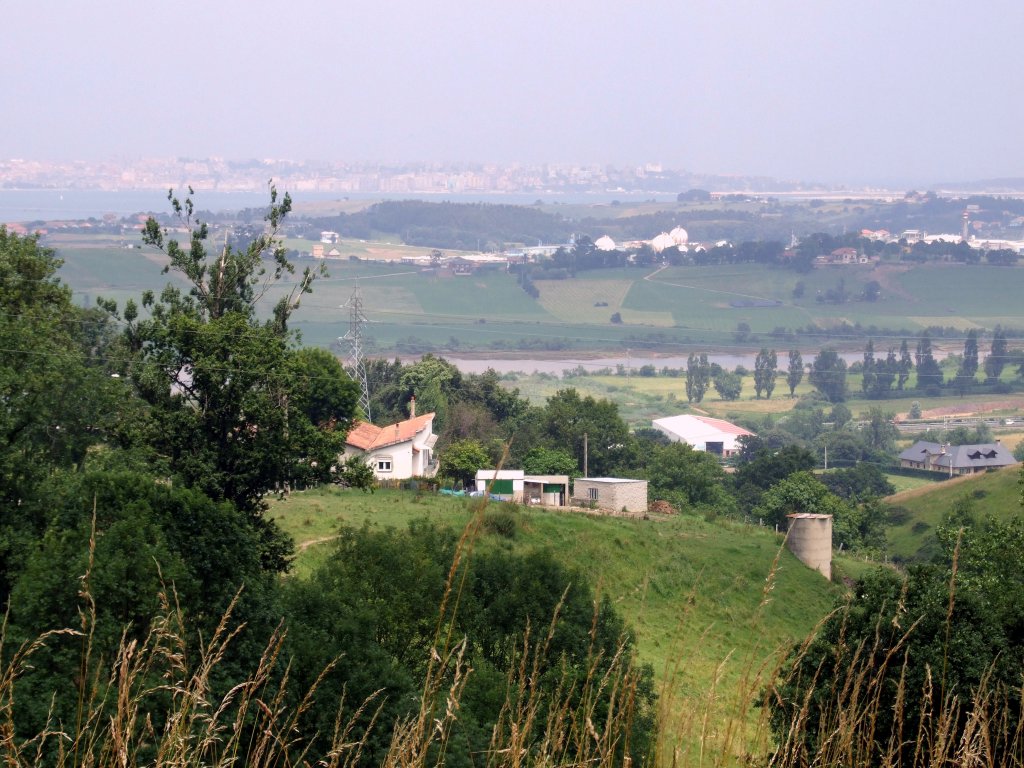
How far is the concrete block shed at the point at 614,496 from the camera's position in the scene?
26141mm

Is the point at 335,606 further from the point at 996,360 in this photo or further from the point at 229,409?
the point at 996,360

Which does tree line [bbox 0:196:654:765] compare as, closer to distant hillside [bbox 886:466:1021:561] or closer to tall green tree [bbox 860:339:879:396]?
distant hillside [bbox 886:466:1021:561]

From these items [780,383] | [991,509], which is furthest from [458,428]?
[780,383]

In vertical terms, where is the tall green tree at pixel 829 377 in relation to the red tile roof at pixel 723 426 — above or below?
below

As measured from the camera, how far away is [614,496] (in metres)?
26.1

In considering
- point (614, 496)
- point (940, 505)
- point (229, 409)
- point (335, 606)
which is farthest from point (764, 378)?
point (335, 606)

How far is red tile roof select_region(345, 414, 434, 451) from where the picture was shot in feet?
96.2

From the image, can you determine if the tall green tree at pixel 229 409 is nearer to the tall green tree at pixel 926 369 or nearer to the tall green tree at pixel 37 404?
the tall green tree at pixel 37 404

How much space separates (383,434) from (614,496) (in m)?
A: 6.89

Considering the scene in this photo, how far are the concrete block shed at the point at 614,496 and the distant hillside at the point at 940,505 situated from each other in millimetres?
10680

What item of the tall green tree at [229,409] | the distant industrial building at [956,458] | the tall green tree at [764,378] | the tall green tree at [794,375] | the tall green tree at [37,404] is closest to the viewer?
the tall green tree at [37,404]

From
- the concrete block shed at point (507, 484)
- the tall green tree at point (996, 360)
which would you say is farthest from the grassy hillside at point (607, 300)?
the concrete block shed at point (507, 484)

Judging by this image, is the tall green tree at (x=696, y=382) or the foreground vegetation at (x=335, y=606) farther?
the tall green tree at (x=696, y=382)

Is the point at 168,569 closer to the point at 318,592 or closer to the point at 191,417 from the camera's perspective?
the point at 318,592
